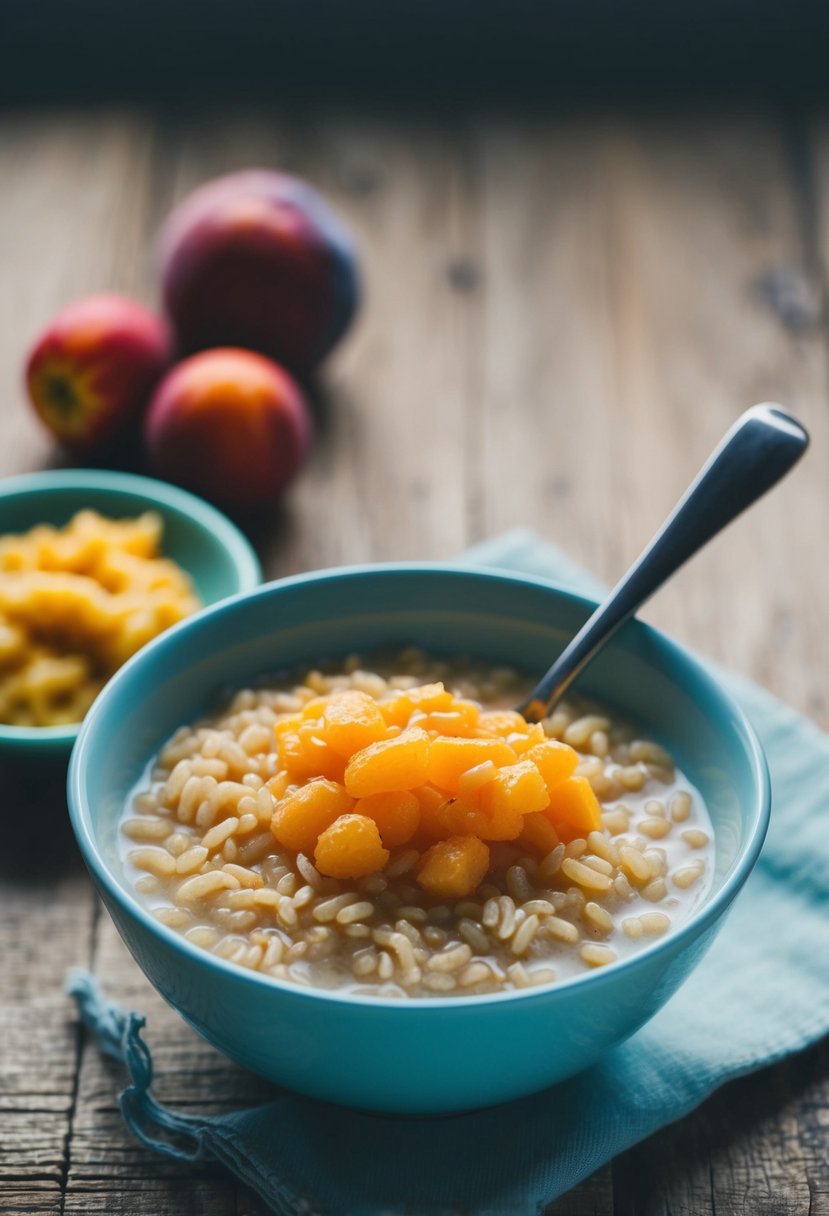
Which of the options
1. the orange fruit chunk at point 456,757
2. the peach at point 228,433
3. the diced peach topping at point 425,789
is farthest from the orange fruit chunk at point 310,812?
the peach at point 228,433

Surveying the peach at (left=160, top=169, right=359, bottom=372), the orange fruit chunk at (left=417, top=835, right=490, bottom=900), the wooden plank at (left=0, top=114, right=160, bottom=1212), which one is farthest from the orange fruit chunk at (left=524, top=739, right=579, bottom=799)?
the peach at (left=160, top=169, right=359, bottom=372)

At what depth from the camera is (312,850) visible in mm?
1602

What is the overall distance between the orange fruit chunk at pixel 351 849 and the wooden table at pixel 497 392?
0.34m

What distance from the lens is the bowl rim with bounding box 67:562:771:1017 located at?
1349 mm

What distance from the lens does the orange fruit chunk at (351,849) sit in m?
1.52

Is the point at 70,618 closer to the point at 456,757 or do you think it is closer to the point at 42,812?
the point at 42,812

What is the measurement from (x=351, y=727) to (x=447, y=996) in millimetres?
311

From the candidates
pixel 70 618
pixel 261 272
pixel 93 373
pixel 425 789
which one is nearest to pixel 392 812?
pixel 425 789

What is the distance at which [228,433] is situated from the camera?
2.69 metres

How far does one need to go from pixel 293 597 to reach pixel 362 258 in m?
1.81

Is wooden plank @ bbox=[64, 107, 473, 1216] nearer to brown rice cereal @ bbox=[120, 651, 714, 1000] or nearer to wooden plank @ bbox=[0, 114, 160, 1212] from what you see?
wooden plank @ bbox=[0, 114, 160, 1212]

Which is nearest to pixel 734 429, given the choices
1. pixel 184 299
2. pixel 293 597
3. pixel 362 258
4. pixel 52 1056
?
pixel 293 597

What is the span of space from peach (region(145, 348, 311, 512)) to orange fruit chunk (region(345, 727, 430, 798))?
50.4 inches

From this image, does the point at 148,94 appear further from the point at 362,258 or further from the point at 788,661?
the point at 788,661
